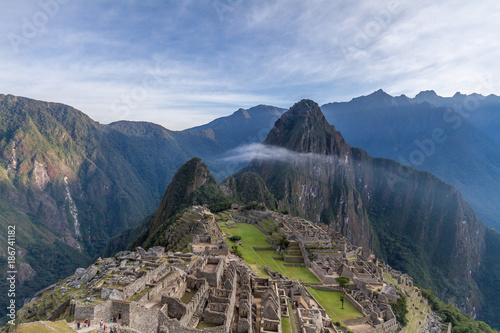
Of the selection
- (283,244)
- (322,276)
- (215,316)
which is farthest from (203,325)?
(283,244)

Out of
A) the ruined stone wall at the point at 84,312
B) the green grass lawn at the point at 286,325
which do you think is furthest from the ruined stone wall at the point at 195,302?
the green grass lawn at the point at 286,325

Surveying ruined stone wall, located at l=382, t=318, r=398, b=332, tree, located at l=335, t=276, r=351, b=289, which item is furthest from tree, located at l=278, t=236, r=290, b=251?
ruined stone wall, located at l=382, t=318, r=398, b=332

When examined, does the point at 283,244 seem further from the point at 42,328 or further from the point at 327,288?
the point at 42,328

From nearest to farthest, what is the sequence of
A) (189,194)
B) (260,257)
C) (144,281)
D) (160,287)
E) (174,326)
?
1. (174,326)
2. (160,287)
3. (144,281)
4. (260,257)
5. (189,194)

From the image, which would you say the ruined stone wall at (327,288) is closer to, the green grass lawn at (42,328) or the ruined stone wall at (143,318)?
the ruined stone wall at (143,318)

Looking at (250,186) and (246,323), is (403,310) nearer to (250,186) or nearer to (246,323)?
(246,323)
